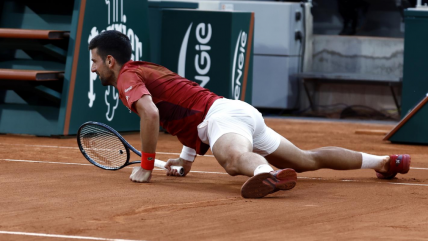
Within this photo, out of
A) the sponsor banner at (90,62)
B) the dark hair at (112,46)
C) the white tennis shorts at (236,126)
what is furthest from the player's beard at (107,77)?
the sponsor banner at (90,62)

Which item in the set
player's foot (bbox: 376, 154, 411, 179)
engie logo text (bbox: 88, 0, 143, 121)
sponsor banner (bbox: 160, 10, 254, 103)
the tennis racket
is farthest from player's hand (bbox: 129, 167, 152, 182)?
sponsor banner (bbox: 160, 10, 254, 103)

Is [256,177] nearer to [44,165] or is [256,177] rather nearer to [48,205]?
[48,205]

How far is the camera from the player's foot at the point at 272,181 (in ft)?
14.6

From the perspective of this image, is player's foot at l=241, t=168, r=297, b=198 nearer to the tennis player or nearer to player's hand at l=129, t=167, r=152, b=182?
the tennis player

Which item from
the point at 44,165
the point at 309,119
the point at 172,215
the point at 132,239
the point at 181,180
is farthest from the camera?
the point at 309,119

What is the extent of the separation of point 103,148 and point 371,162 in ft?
6.32

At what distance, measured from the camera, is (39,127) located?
8.37 meters

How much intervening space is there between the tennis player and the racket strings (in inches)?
15.3

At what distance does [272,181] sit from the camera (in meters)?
4.47

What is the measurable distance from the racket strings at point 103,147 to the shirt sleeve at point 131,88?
0.56m

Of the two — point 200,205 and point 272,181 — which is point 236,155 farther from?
point 200,205

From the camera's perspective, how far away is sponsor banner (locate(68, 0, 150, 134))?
8242mm

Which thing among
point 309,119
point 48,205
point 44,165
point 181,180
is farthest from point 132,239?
point 309,119

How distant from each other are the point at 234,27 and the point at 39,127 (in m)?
2.66
